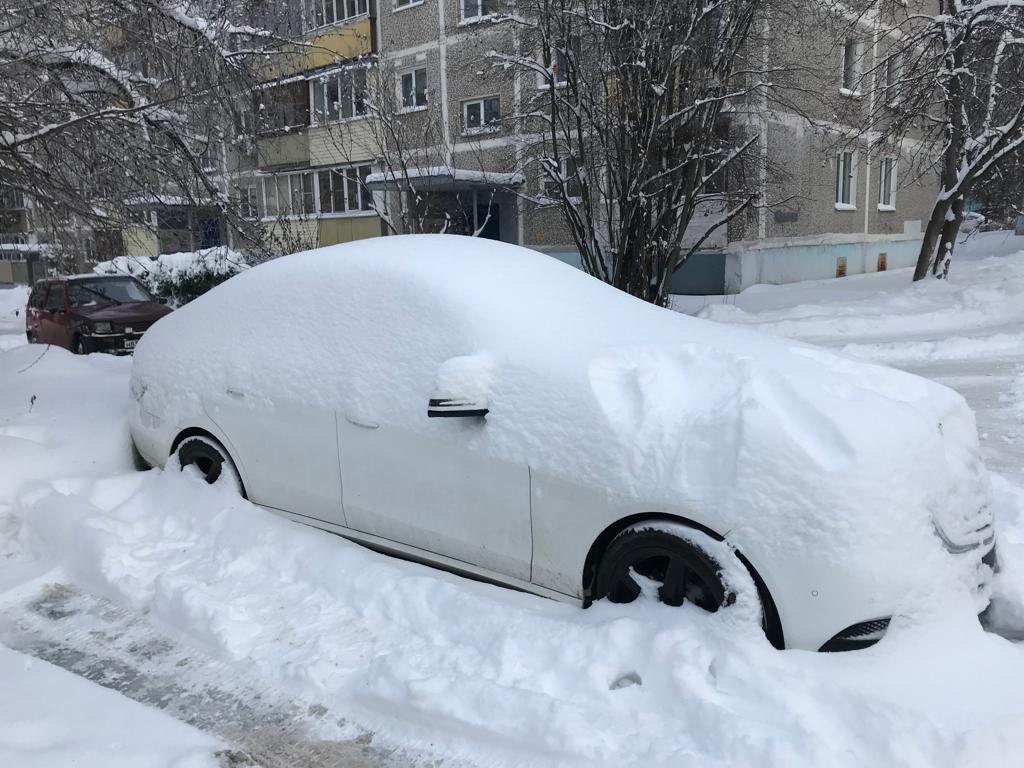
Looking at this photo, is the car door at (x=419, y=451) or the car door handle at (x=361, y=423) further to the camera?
the car door handle at (x=361, y=423)

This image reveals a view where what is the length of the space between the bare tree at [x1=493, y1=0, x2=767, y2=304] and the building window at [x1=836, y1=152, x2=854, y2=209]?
11929 mm

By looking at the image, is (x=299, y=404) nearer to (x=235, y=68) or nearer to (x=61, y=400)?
(x=61, y=400)

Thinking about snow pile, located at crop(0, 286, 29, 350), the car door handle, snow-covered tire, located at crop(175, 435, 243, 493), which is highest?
the car door handle

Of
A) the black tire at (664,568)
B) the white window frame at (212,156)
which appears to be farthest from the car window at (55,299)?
the black tire at (664,568)

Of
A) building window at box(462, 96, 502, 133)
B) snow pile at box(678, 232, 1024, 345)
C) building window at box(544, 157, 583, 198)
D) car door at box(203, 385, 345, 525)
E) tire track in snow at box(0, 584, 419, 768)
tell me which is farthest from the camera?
building window at box(462, 96, 502, 133)

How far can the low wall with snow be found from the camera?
19734mm

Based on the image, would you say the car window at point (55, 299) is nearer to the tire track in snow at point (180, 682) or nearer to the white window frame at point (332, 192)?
the tire track in snow at point (180, 682)

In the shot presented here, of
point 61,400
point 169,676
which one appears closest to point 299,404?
point 169,676

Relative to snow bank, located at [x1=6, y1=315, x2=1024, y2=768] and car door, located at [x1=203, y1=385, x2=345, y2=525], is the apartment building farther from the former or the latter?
snow bank, located at [x1=6, y1=315, x2=1024, y2=768]

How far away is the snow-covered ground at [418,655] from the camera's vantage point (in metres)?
2.52

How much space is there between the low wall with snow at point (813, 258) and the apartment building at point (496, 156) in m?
0.05

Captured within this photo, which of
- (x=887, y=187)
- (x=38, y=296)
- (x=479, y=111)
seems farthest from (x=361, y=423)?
(x=887, y=187)

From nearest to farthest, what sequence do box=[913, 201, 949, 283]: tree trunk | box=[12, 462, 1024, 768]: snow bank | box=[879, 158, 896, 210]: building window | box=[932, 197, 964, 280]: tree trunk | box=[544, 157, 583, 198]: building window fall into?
box=[12, 462, 1024, 768]: snow bank, box=[544, 157, 583, 198]: building window, box=[913, 201, 949, 283]: tree trunk, box=[932, 197, 964, 280]: tree trunk, box=[879, 158, 896, 210]: building window

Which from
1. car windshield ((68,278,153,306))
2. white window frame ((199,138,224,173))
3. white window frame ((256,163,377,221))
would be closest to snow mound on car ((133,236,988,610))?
white window frame ((199,138,224,173))
